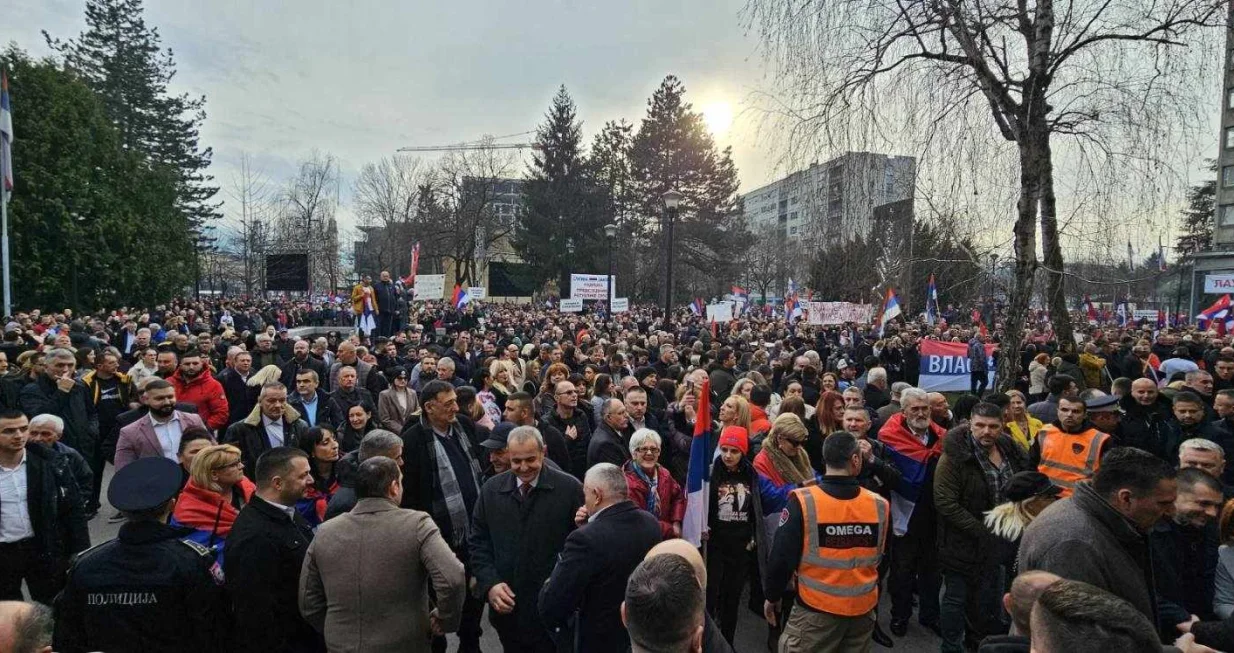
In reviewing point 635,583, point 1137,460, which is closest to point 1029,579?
point 1137,460

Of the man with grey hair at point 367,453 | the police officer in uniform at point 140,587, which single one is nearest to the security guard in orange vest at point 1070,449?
the man with grey hair at point 367,453

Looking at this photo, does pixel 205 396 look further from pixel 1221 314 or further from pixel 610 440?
pixel 1221 314

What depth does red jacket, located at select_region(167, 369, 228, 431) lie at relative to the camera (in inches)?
291

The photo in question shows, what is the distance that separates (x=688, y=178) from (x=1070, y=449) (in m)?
50.4

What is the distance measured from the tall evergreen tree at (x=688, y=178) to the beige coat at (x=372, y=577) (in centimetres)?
4882

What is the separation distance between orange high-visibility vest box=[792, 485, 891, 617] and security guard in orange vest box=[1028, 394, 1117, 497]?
234 cm

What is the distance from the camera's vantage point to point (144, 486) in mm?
3062

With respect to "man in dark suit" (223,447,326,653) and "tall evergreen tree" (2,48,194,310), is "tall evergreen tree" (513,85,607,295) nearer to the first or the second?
"tall evergreen tree" (2,48,194,310)

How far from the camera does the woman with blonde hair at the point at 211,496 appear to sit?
376 cm

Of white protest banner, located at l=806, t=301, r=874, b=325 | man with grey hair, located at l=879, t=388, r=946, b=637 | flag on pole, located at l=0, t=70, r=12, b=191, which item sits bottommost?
man with grey hair, located at l=879, t=388, r=946, b=637

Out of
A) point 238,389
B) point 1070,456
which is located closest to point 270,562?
point 1070,456

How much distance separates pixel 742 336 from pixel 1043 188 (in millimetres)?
11153

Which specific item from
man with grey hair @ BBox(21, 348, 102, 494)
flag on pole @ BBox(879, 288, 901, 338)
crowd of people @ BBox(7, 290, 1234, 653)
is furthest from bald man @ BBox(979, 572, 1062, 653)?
flag on pole @ BBox(879, 288, 901, 338)

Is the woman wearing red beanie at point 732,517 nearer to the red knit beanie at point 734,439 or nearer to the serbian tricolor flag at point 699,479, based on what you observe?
the red knit beanie at point 734,439
